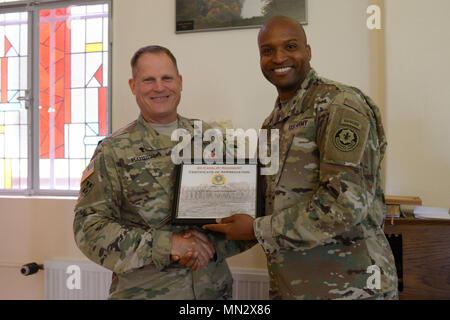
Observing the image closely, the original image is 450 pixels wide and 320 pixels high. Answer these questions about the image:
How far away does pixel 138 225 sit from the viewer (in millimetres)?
1398

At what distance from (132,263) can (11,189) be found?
205 centimetres

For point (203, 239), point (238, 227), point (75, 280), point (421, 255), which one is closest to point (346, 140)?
point (238, 227)

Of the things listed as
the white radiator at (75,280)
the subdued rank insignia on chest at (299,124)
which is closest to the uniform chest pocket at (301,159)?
the subdued rank insignia on chest at (299,124)

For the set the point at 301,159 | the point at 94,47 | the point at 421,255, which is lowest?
the point at 421,255

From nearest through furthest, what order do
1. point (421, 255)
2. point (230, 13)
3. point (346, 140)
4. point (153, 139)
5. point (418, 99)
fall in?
point (346, 140)
point (153, 139)
point (421, 255)
point (418, 99)
point (230, 13)

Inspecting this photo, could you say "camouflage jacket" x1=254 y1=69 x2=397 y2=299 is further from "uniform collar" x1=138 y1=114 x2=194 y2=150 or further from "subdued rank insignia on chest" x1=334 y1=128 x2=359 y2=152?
"uniform collar" x1=138 y1=114 x2=194 y2=150

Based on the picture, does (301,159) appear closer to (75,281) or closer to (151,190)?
(151,190)

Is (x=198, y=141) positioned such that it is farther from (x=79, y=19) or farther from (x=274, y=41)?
(x=79, y=19)

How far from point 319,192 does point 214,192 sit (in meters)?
0.38

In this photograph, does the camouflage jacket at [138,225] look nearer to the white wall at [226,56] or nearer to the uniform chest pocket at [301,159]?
the uniform chest pocket at [301,159]

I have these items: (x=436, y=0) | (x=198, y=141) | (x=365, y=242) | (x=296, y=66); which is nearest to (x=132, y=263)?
(x=198, y=141)

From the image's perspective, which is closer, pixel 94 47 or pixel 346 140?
pixel 346 140

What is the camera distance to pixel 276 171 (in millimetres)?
1296

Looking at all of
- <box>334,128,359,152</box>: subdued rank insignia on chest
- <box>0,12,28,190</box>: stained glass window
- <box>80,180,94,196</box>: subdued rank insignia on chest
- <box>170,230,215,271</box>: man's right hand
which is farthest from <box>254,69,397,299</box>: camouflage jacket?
<box>0,12,28,190</box>: stained glass window
